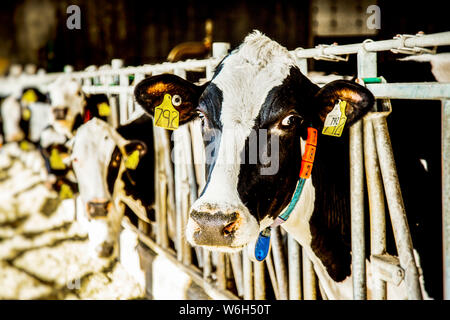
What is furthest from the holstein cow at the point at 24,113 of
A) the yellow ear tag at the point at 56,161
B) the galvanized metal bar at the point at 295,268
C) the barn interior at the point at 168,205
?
the galvanized metal bar at the point at 295,268

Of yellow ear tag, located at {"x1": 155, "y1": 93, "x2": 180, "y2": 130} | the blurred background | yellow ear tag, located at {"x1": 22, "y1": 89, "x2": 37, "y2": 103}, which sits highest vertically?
the blurred background

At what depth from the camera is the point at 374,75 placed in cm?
151

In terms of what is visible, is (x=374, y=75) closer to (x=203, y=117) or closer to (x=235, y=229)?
(x=203, y=117)

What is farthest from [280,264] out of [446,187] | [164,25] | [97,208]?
[164,25]

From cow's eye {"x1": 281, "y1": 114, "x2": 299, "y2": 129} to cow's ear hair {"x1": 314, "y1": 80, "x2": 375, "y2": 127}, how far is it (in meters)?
0.12

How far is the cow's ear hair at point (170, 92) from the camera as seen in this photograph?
1787mm

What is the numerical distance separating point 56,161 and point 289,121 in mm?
2802

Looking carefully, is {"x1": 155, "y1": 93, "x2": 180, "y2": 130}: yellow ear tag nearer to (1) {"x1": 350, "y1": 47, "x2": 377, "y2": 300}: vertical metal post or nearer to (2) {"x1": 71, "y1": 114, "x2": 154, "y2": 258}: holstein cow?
(1) {"x1": 350, "y1": 47, "x2": 377, "y2": 300}: vertical metal post

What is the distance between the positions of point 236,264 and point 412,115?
1161 millimetres

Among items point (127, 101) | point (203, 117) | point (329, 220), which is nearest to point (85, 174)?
point (127, 101)

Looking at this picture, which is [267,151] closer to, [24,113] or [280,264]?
[280,264]

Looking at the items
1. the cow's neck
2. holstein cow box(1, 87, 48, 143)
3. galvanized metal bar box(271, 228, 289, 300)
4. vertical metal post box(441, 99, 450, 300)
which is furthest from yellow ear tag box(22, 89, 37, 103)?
vertical metal post box(441, 99, 450, 300)

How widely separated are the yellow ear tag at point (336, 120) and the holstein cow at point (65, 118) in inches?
87.7

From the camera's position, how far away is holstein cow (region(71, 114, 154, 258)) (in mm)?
2805
